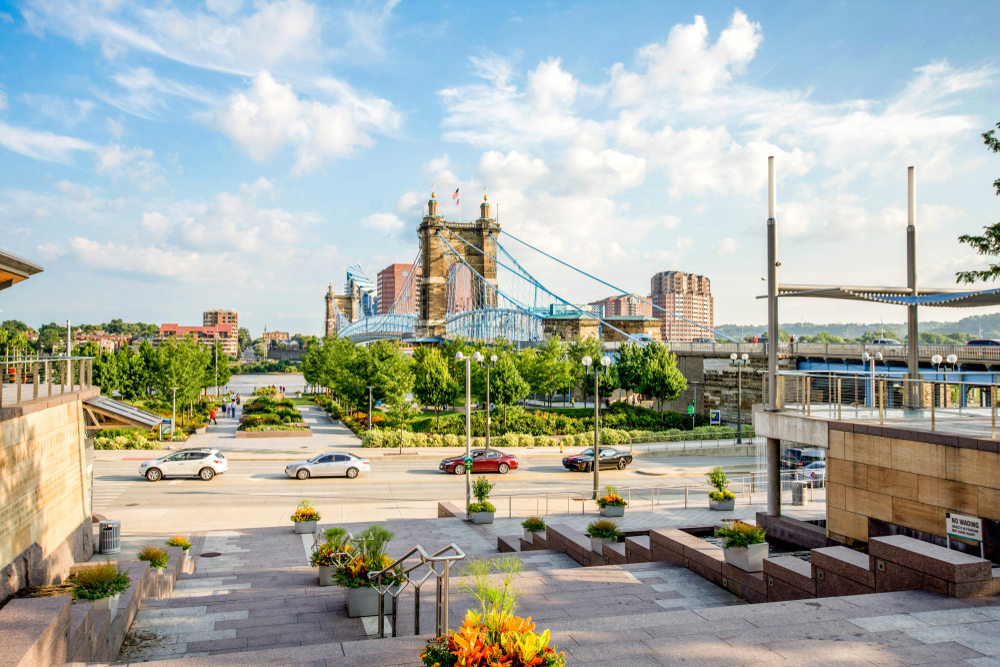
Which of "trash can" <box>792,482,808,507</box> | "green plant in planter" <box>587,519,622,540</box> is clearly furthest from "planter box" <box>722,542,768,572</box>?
"green plant in planter" <box>587,519,622,540</box>

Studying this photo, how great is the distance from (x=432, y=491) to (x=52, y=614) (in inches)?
700

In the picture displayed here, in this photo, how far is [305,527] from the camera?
16.5 m

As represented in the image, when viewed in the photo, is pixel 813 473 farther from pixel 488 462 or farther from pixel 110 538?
pixel 488 462

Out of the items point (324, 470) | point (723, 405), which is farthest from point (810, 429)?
point (723, 405)

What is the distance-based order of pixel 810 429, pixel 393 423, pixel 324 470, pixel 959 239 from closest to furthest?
pixel 810 429 < pixel 959 239 < pixel 324 470 < pixel 393 423

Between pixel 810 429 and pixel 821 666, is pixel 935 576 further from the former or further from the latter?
pixel 810 429

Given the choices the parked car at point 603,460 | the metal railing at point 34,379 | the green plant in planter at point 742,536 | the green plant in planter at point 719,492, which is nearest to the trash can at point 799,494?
the green plant in planter at point 742,536

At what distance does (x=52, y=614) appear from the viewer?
5.93m

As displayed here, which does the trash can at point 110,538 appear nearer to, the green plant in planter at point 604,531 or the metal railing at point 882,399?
the green plant in planter at point 604,531

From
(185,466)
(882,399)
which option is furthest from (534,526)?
(185,466)

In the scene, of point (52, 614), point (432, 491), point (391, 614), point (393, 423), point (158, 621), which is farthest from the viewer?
point (393, 423)

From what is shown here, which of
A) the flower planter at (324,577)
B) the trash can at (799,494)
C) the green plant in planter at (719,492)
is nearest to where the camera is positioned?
the flower planter at (324,577)

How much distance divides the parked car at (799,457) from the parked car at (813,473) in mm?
59

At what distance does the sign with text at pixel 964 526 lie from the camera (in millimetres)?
7793
